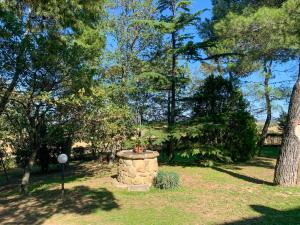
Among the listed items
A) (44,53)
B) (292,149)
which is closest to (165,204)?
(292,149)

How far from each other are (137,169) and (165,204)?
2519mm

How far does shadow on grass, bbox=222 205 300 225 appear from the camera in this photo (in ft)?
23.5

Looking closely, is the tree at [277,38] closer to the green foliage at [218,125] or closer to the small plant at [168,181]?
the green foliage at [218,125]

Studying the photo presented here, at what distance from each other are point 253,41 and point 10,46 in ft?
26.5

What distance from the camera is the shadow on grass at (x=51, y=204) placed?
8344mm

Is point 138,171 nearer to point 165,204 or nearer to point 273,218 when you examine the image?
point 165,204

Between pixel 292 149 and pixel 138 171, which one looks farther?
pixel 138 171

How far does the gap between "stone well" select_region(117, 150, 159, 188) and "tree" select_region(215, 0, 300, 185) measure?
3.73 m

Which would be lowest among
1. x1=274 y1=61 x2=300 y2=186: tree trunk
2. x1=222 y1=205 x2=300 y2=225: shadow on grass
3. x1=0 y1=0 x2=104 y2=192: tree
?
x1=222 y1=205 x2=300 y2=225: shadow on grass

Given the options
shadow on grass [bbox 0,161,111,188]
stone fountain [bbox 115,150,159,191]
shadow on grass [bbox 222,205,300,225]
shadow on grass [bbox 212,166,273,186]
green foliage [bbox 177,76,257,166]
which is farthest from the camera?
green foliage [bbox 177,76,257,166]

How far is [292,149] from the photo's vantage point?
1039cm

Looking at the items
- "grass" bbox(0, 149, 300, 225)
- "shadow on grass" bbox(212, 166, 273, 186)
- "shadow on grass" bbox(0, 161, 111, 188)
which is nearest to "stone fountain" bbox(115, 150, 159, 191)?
"grass" bbox(0, 149, 300, 225)

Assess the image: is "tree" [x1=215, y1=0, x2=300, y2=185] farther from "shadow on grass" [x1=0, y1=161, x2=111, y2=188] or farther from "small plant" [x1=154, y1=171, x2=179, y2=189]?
"shadow on grass" [x1=0, y1=161, x2=111, y2=188]

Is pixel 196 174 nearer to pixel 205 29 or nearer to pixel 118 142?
pixel 118 142
